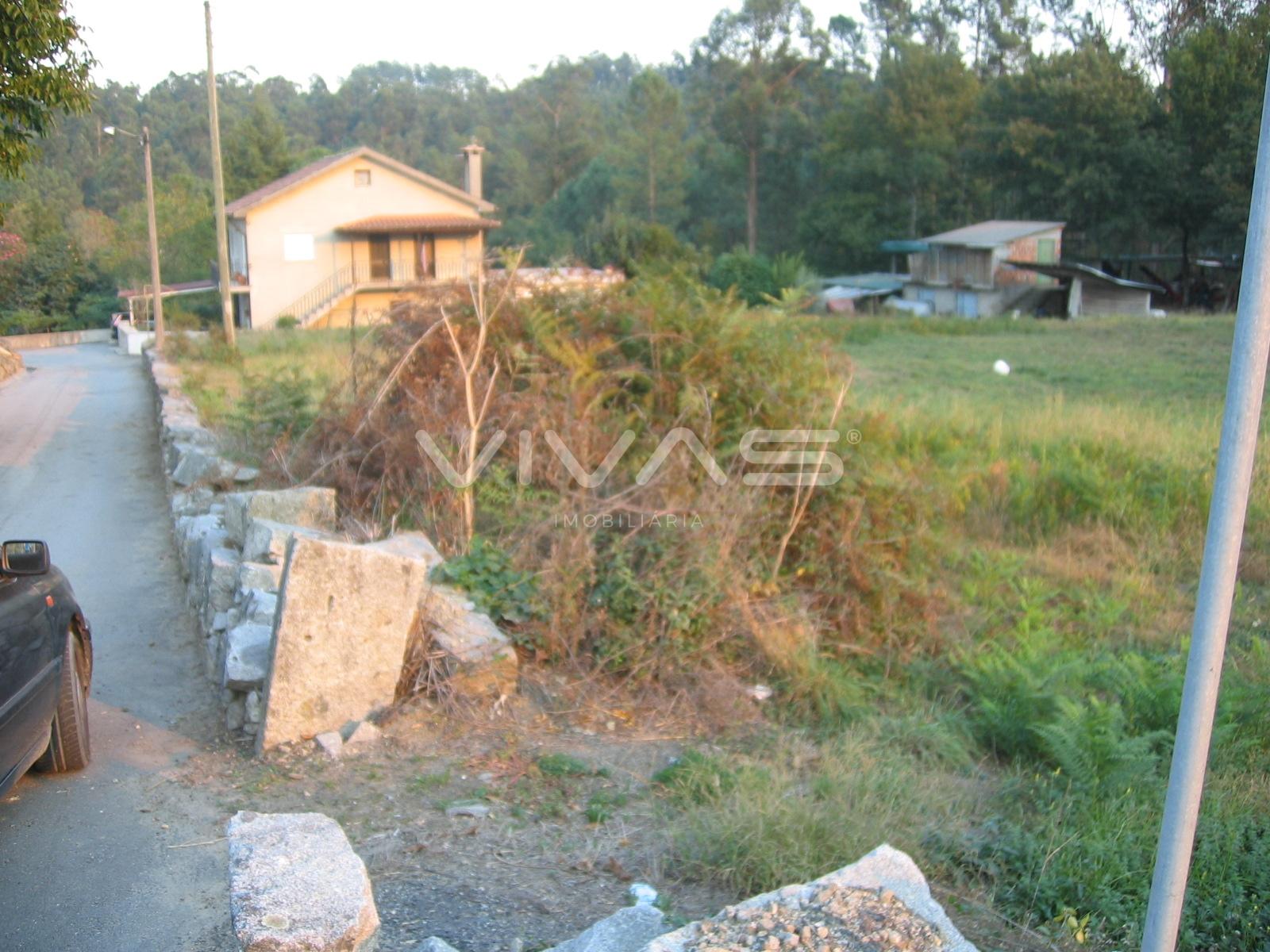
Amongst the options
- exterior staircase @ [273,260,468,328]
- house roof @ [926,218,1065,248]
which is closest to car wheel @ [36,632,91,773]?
exterior staircase @ [273,260,468,328]

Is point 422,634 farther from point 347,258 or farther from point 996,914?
point 347,258

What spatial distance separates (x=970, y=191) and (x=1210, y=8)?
44.7 meters

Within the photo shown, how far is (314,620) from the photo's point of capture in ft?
18.9

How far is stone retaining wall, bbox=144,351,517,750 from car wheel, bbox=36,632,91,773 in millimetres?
722

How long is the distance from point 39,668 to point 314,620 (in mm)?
1287

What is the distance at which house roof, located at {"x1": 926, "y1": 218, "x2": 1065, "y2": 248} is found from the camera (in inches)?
1730

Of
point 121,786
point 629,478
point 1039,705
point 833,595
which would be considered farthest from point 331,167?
point 121,786

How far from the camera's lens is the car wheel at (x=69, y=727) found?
538 cm

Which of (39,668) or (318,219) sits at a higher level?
(318,219)

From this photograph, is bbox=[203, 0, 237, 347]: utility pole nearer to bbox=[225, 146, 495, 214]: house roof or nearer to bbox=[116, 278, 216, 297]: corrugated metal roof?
bbox=[116, 278, 216, 297]: corrugated metal roof

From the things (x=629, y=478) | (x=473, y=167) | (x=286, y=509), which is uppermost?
(x=473, y=167)

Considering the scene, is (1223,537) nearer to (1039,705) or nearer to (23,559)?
(23,559)

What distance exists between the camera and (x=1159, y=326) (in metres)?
32.7

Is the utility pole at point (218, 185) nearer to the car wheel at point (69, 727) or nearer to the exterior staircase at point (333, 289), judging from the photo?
the exterior staircase at point (333, 289)
